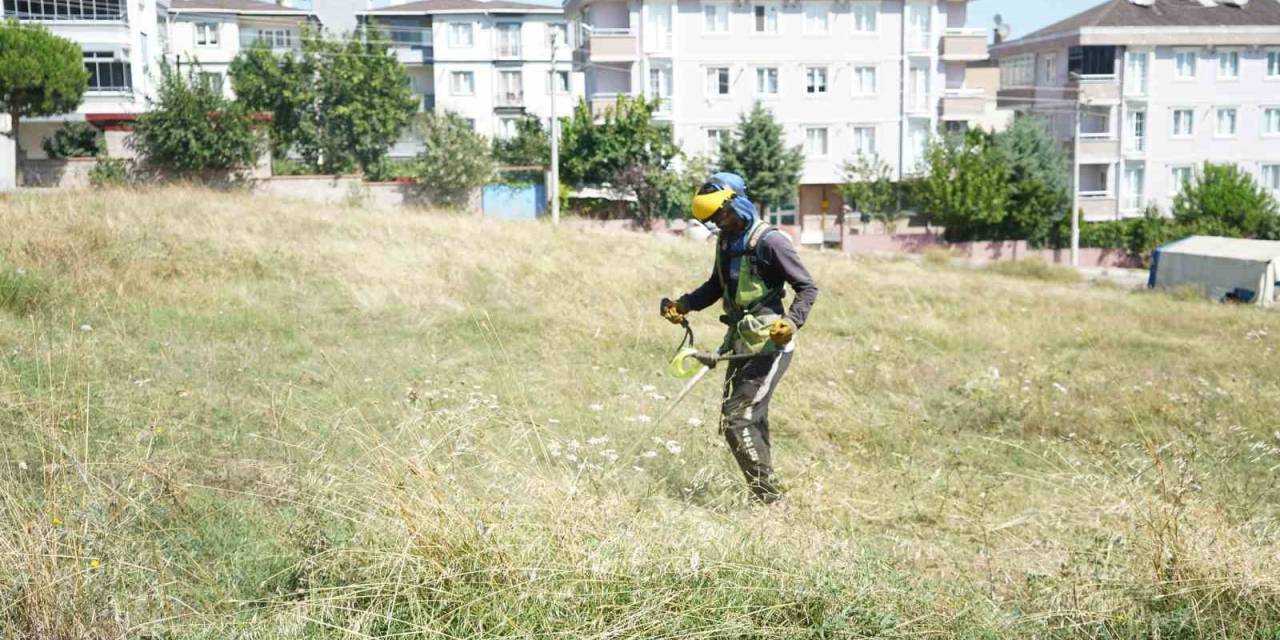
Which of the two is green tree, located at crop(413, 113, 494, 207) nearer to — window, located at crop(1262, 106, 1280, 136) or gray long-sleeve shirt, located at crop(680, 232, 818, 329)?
window, located at crop(1262, 106, 1280, 136)

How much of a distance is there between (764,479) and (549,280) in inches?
407

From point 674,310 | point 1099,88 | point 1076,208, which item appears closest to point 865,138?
point 1076,208

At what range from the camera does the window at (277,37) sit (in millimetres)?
58906

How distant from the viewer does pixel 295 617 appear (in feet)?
13.1

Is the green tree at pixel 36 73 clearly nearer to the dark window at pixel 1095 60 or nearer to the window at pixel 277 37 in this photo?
the window at pixel 277 37

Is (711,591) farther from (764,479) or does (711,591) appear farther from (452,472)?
(764,479)

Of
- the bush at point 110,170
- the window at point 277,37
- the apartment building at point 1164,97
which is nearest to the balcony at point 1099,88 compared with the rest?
the apartment building at point 1164,97

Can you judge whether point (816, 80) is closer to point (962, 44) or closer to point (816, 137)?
point (816, 137)

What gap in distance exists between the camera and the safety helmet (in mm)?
6215

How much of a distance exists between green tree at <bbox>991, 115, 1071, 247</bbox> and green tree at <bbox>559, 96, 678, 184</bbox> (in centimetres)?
1239

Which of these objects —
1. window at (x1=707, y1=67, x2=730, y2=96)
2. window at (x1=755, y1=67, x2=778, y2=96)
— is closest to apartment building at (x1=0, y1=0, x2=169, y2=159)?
window at (x1=707, y1=67, x2=730, y2=96)

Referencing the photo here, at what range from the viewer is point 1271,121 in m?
50.0

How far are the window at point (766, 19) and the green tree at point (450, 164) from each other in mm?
13239

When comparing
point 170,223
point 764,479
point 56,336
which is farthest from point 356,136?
point 764,479
